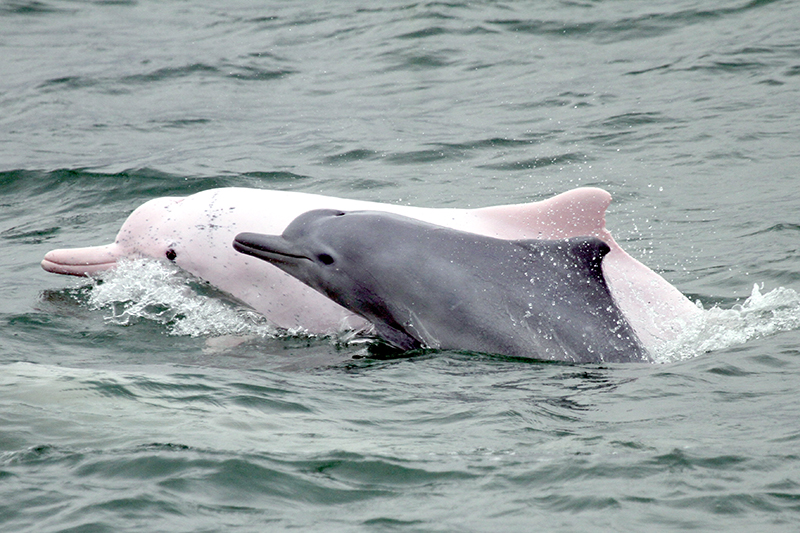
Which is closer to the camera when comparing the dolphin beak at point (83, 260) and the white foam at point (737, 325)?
the white foam at point (737, 325)

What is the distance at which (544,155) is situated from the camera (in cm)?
1552

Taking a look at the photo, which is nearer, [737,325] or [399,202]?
[737,325]

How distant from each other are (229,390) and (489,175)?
8.21 metres

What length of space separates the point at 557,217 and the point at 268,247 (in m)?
2.46

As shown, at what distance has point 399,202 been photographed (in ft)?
45.0

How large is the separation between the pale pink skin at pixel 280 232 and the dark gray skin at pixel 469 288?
0.59 metres

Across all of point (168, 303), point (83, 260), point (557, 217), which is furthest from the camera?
point (83, 260)

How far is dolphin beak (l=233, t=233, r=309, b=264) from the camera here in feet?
29.0

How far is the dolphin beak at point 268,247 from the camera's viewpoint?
29.0 feet

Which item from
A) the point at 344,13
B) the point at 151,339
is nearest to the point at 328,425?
the point at 151,339

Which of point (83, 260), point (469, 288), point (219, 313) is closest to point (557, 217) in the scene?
point (469, 288)

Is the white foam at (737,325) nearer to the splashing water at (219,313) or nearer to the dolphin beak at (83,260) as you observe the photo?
the splashing water at (219,313)

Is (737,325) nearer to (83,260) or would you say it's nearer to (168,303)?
(168,303)

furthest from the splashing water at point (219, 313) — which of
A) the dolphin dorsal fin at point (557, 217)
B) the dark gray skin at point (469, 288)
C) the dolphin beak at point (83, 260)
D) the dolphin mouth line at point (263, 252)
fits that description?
the dolphin dorsal fin at point (557, 217)
